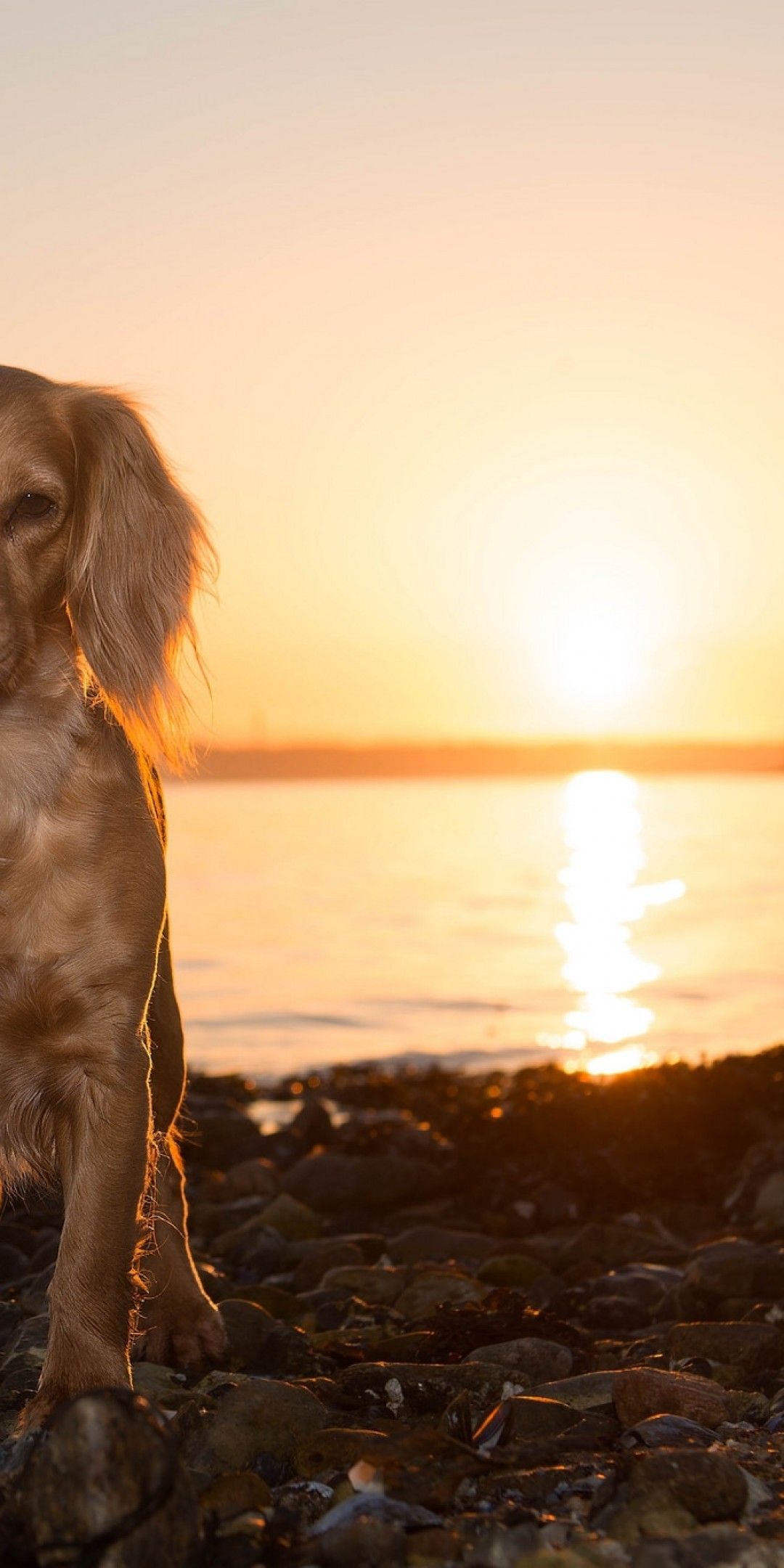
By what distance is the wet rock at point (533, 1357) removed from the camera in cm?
444

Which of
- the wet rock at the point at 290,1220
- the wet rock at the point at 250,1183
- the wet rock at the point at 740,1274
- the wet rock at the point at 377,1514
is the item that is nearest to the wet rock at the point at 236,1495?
the wet rock at the point at 377,1514

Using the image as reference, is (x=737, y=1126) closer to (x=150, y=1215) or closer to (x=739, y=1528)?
(x=150, y=1215)

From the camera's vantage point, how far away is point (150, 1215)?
4230mm

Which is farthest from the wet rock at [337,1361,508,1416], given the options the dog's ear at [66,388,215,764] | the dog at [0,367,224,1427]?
the dog's ear at [66,388,215,764]

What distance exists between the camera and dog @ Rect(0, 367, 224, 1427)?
3613mm

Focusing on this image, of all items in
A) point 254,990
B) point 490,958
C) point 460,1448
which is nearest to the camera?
point 460,1448

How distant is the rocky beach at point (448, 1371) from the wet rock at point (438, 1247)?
1 centimetres

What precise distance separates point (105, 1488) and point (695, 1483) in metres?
1.12

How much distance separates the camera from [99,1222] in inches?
142

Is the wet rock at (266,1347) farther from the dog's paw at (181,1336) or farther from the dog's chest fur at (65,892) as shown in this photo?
the dog's chest fur at (65,892)

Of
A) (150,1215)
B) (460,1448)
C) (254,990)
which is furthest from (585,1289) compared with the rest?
(254,990)

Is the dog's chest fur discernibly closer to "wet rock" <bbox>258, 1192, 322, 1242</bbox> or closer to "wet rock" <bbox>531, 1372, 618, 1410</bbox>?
"wet rock" <bbox>531, 1372, 618, 1410</bbox>

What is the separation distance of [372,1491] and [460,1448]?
282mm

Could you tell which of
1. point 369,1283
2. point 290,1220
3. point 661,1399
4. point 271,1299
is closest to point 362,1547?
point 661,1399
